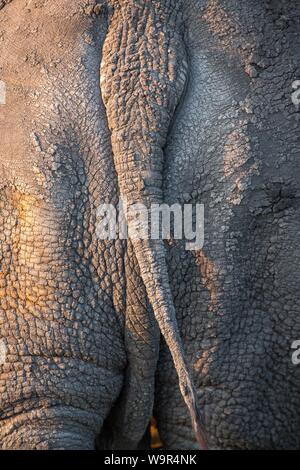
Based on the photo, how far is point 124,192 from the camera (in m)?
2.94

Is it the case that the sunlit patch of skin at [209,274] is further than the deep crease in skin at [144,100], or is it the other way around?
the sunlit patch of skin at [209,274]

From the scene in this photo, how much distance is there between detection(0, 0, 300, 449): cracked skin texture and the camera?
2.96 m

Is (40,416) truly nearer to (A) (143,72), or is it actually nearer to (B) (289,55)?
(A) (143,72)

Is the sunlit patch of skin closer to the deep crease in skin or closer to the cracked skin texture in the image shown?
the cracked skin texture

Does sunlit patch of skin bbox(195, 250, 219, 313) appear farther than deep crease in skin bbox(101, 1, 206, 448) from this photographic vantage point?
Yes

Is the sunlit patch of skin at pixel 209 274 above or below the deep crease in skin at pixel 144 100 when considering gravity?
below

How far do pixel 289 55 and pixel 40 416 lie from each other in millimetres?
1283

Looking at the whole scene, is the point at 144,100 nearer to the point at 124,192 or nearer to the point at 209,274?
the point at 124,192

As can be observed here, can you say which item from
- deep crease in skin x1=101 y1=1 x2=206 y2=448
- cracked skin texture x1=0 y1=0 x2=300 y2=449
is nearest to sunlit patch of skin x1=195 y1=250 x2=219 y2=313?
cracked skin texture x1=0 y1=0 x2=300 y2=449

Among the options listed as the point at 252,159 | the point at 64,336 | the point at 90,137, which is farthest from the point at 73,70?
the point at 64,336

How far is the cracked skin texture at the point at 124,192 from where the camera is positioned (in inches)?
117

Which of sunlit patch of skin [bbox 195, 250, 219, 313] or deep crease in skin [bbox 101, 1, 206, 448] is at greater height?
deep crease in skin [bbox 101, 1, 206, 448]

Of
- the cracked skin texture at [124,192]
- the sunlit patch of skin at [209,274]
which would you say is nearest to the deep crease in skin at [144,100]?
the cracked skin texture at [124,192]

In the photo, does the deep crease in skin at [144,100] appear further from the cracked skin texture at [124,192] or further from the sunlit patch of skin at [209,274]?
the sunlit patch of skin at [209,274]
